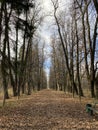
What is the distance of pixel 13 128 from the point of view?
971 centimetres

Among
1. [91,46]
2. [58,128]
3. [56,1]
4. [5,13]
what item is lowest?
[58,128]

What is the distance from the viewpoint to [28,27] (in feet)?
75.2

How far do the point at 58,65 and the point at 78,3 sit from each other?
123ft

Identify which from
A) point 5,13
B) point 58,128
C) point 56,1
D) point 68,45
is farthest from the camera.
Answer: point 68,45

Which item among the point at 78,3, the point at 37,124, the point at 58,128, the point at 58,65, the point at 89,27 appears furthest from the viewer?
the point at 58,65

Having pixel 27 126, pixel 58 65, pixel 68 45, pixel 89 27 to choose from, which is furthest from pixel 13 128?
pixel 58 65

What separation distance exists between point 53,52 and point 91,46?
3645 centimetres

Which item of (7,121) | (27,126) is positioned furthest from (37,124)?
(7,121)

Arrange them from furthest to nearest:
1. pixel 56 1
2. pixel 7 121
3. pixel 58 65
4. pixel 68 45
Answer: pixel 58 65, pixel 68 45, pixel 56 1, pixel 7 121

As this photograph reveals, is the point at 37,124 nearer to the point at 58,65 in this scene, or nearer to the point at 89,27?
the point at 89,27

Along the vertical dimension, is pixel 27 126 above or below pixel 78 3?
below

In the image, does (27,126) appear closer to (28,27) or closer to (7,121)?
(7,121)

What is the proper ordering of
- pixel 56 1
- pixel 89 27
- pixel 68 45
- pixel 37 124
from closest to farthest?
pixel 37 124 < pixel 89 27 < pixel 56 1 < pixel 68 45

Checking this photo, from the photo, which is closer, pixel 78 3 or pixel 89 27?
pixel 78 3
